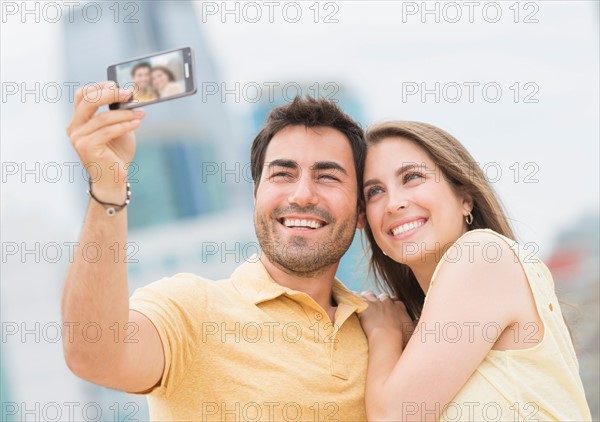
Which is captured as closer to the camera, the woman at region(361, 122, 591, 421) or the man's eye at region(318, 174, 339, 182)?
the woman at region(361, 122, 591, 421)

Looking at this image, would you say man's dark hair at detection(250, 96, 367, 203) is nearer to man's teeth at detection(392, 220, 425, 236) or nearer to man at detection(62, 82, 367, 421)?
man at detection(62, 82, 367, 421)

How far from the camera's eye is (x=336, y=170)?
260cm

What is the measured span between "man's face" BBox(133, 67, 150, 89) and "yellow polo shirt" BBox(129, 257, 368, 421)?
0.60 metres

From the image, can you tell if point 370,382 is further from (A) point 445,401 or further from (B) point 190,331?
(B) point 190,331

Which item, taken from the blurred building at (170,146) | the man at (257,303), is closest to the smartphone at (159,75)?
the man at (257,303)

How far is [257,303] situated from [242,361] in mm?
220

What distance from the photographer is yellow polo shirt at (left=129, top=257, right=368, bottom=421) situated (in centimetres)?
210

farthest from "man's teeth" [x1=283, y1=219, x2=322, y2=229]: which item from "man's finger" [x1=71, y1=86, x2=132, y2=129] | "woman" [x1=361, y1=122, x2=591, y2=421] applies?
"man's finger" [x1=71, y1=86, x2=132, y2=129]

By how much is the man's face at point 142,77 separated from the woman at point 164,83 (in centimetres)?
1

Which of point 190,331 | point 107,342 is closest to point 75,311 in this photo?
point 107,342

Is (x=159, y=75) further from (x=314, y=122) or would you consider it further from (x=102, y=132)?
(x=314, y=122)

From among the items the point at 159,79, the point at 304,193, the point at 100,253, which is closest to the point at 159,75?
the point at 159,79

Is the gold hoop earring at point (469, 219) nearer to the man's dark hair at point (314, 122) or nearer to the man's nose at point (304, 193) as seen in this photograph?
the man's dark hair at point (314, 122)

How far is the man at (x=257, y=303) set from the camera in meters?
1.70
